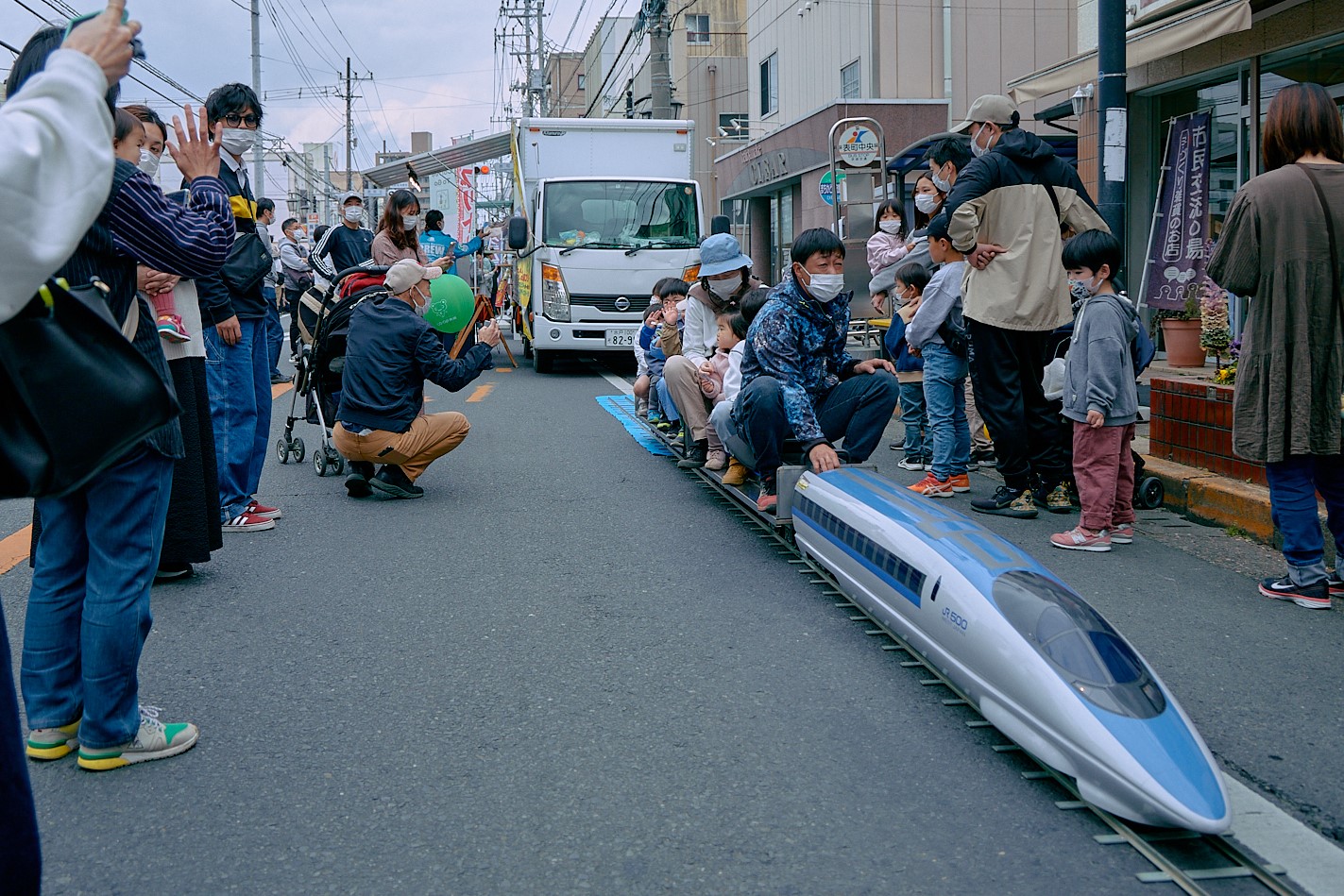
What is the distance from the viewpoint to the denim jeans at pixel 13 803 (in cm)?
171

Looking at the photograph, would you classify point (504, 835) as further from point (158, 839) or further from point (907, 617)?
point (907, 617)

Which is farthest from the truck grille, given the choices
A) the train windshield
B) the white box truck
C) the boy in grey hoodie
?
the train windshield

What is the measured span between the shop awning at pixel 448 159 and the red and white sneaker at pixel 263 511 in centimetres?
1398

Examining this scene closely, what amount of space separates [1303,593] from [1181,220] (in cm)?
893

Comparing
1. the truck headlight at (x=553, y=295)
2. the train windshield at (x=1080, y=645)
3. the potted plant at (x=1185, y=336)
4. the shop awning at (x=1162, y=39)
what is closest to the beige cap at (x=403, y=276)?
the train windshield at (x=1080, y=645)

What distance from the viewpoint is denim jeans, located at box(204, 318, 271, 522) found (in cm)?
617

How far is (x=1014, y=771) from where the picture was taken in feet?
10.7

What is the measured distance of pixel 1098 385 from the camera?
560 cm

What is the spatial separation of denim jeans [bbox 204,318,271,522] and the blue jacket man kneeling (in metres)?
2.50

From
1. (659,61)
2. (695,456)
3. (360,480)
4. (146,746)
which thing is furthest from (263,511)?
(659,61)

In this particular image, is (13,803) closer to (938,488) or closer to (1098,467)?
(1098,467)

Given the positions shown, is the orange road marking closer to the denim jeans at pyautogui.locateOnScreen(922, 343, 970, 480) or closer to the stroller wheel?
the denim jeans at pyautogui.locateOnScreen(922, 343, 970, 480)

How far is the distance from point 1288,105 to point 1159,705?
110 inches

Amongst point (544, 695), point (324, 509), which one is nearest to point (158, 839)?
point (544, 695)
